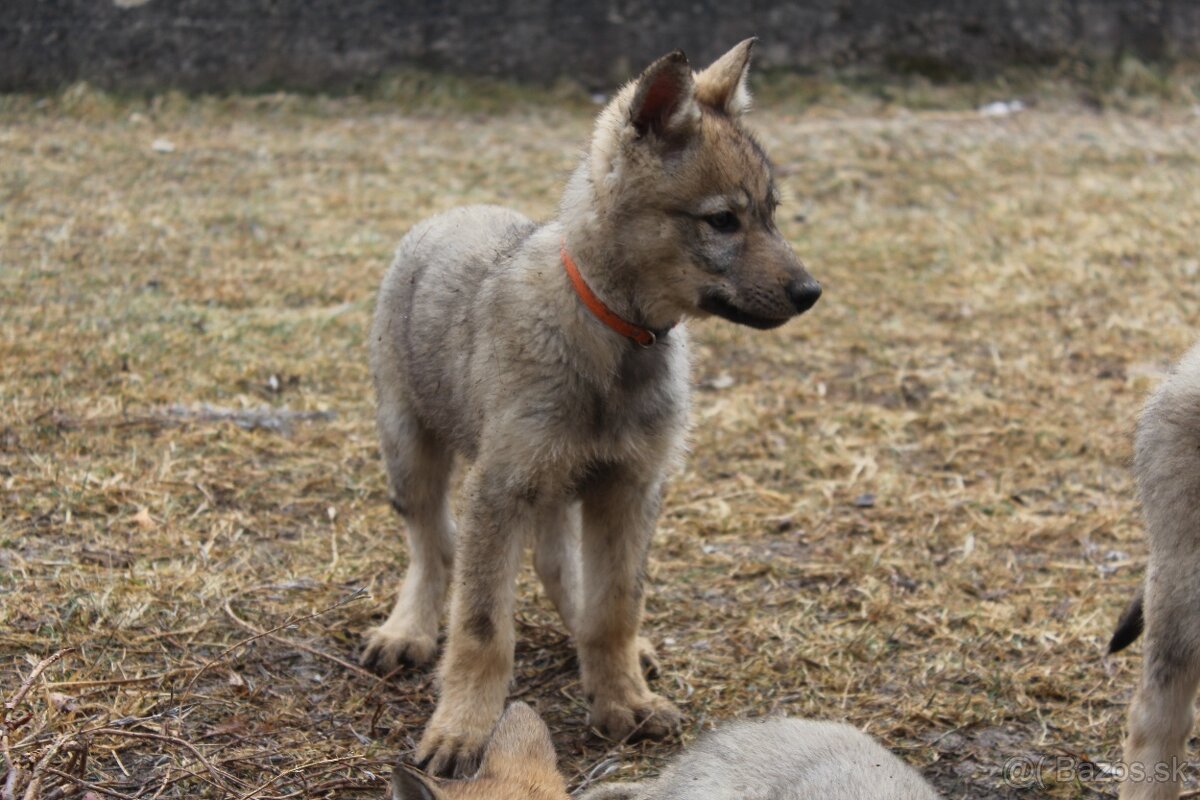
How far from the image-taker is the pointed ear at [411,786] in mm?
3129

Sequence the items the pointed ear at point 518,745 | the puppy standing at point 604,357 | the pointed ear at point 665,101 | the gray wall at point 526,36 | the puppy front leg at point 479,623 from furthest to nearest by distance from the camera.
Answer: the gray wall at point 526,36
the puppy front leg at point 479,623
the puppy standing at point 604,357
the pointed ear at point 665,101
the pointed ear at point 518,745

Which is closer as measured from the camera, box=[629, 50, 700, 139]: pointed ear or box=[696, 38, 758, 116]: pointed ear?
box=[629, 50, 700, 139]: pointed ear

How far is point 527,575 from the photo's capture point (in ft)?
19.5

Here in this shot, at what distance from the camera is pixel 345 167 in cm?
1070

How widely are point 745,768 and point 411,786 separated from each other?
1.01 m

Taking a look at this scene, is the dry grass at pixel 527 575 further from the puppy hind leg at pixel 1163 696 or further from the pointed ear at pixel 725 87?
the pointed ear at pixel 725 87

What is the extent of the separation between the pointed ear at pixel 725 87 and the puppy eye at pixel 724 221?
0.40 meters

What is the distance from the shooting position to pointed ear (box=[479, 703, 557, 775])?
3.61 meters

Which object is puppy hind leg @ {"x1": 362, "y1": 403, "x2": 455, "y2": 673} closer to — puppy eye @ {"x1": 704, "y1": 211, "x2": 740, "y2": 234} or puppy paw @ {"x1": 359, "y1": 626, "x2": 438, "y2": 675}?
puppy paw @ {"x1": 359, "y1": 626, "x2": 438, "y2": 675}

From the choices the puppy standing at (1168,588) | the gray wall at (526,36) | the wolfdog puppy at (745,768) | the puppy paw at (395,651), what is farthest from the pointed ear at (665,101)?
the gray wall at (526,36)

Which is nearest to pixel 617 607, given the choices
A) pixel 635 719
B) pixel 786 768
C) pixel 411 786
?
pixel 635 719

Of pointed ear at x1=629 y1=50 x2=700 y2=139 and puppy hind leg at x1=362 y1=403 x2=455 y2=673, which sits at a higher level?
pointed ear at x1=629 y1=50 x2=700 y2=139

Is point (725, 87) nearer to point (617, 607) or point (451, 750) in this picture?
point (617, 607)

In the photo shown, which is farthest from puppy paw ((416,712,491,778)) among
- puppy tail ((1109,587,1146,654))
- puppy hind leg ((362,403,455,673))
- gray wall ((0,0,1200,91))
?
gray wall ((0,0,1200,91))
